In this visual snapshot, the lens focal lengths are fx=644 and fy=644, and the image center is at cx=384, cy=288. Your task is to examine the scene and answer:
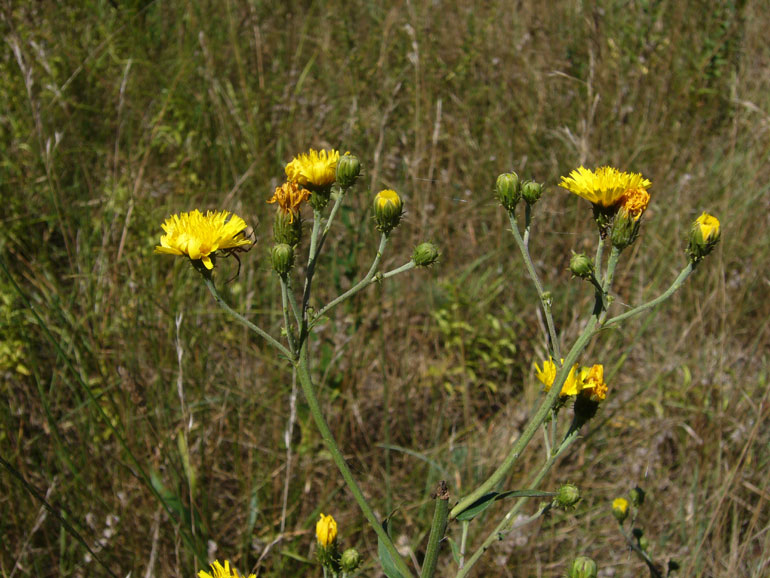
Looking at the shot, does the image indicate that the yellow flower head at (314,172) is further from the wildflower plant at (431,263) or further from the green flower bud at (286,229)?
the green flower bud at (286,229)

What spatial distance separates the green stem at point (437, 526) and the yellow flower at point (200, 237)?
2.33 ft

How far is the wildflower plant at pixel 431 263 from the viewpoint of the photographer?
54.5 inches

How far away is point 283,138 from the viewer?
145 inches

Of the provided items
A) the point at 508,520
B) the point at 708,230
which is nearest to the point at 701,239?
the point at 708,230

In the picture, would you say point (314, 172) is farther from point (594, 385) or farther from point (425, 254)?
point (594, 385)

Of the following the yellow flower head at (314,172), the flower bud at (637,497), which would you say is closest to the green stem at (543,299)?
the yellow flower head at (314,172)

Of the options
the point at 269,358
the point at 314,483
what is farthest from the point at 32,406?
the point at 314,483

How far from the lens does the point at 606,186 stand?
60.9 inches

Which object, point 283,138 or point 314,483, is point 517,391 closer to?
point 314,483

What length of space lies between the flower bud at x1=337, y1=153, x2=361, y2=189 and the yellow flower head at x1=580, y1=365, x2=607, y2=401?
0.80 m

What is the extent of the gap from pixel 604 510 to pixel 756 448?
2.35ft

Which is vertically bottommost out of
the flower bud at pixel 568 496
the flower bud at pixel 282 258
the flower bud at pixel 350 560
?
the flower bud at pixel 350 560

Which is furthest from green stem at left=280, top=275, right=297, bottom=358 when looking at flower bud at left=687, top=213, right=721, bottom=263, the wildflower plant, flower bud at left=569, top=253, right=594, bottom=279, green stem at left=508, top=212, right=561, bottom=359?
flower bud at left=687, top=213, right=721, bottom=263

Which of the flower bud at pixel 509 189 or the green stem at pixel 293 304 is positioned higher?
the flower bud at pixel 509 189
